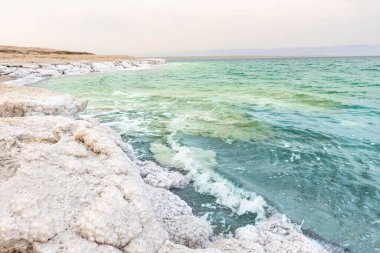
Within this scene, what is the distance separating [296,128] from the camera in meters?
17.0

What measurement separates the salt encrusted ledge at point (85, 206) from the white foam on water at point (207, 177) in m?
Answer: 0.89

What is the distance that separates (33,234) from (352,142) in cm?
1411

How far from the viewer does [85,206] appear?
5.24m

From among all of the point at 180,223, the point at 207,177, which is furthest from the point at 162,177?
the point at 180,223

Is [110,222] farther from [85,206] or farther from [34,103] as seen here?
[34,103]

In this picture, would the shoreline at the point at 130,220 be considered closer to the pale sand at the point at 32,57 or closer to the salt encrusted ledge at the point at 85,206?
the salt encrusted ledge at the point at 85,206

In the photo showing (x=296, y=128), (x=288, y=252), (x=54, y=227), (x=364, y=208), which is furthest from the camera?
(x=296, y=128)

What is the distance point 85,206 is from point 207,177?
5844 millimetres

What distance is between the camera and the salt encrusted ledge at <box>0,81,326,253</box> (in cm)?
473

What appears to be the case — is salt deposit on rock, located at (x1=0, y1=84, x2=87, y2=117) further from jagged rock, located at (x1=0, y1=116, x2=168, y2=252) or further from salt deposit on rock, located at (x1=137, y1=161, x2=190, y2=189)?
jagged rock, located at (x1=0, y1=116, x2=168, y2=252)

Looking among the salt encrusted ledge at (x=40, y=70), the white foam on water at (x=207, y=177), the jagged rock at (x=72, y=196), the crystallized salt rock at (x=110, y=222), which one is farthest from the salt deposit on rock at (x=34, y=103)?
the salt encrusted ledge at (x=40, y=70)

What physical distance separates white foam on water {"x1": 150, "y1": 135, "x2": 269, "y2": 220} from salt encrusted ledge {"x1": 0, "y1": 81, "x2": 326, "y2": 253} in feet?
2.92

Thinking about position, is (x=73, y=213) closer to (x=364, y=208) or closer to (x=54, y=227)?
(x=54, y=227)

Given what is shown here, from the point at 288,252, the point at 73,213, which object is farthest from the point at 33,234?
the point at 288,252
